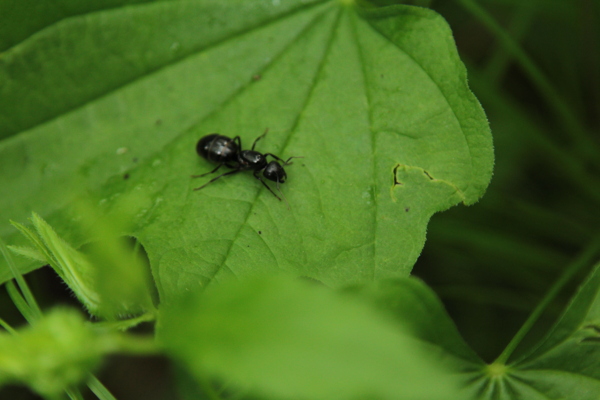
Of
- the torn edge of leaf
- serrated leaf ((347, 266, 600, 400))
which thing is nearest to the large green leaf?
the torn edge of leaf

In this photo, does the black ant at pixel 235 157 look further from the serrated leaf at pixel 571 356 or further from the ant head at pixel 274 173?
the serrated leaf at pixel 571 356

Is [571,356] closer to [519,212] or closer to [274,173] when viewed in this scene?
[274,173]

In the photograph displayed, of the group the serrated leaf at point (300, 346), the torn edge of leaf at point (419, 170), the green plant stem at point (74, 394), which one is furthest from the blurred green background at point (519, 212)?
the serrated leaf at point (300, 346)

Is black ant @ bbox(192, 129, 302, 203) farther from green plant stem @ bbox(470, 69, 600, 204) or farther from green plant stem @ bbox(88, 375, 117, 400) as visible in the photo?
green plant stem @ bbox(470, 69, 600, 204)

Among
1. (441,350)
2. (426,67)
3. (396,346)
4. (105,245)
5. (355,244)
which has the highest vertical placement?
(426,67)

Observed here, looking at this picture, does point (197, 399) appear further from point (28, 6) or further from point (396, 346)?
point (28, 6)

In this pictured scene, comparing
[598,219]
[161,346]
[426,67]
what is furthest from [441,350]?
[598,219]

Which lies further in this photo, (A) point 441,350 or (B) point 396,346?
(A) point 441,350
